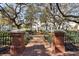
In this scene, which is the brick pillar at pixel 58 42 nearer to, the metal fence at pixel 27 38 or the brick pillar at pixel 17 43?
the metal fence at pixel 27 38

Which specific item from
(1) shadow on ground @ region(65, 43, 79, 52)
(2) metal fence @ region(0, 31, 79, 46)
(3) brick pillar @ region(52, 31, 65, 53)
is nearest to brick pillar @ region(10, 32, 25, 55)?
(2) metal fence @ region(0, 31, 79, 46)

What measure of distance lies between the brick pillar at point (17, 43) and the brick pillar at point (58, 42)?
1.38 ft

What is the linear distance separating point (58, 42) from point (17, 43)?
548 mm

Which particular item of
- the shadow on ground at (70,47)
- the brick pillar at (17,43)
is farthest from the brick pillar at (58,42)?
the brick pillar at (17,43)

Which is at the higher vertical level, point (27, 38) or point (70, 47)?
point (27, 38)

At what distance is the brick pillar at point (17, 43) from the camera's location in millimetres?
1772

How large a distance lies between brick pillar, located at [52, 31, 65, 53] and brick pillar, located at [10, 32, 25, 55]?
0.42 m

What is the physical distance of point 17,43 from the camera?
1.79 meters

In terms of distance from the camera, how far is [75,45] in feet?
5.87

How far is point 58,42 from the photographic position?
1.79 metres

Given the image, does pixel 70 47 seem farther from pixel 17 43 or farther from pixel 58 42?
pixel 17 43

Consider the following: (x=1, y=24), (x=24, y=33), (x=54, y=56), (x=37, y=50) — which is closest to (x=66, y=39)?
(x=54, y=56)

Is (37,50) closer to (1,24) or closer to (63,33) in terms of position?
(63,33)

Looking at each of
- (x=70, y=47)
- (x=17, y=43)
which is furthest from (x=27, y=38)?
(x=70, y=47)
